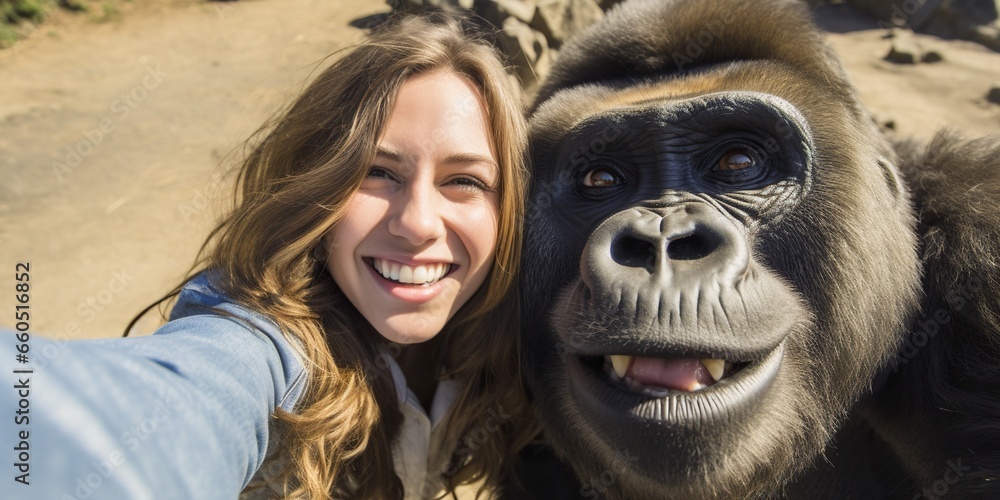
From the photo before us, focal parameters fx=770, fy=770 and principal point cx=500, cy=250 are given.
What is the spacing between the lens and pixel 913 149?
3307 millimetres

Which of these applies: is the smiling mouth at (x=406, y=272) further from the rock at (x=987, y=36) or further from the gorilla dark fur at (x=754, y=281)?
the rock at (x=987, y=36)

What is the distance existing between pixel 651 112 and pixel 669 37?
2.16ft

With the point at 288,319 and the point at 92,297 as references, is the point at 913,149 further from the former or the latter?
the point at 92,297

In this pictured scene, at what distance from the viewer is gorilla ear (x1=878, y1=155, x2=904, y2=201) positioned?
9.23 ft

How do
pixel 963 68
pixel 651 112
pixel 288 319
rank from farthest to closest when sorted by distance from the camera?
pixel 963 68
pixel 651 112
pixel 288 319

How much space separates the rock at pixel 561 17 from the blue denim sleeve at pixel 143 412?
605cm

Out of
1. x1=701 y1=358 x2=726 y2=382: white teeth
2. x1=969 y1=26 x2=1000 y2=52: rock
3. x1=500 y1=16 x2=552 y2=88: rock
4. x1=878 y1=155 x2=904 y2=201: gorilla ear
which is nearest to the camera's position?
x1=701 y1=358 x2=726 y2=382: white teeth

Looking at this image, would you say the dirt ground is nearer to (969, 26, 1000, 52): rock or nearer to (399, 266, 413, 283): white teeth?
(969, 26, 1000, 52): rock

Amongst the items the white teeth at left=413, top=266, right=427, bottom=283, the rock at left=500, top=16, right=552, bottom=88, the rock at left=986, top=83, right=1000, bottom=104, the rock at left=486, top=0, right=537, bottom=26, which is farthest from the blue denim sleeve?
the rock at left=986, top=83, right=1000, bottom=104

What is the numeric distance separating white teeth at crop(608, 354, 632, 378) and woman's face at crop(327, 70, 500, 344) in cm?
63

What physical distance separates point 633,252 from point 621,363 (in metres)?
0.33

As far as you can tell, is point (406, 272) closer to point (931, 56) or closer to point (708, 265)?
point (708, 265)

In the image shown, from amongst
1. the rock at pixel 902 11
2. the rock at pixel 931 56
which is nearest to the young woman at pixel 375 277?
the rock at pixel 931 56

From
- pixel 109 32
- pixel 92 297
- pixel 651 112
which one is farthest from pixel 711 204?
pixel 109 32
